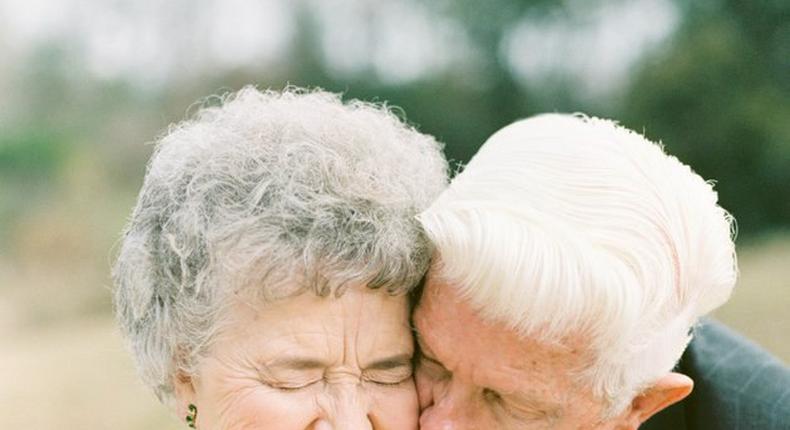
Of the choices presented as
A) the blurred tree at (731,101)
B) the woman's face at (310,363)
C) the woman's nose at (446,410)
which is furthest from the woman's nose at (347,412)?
the blurred tree at (731,101)

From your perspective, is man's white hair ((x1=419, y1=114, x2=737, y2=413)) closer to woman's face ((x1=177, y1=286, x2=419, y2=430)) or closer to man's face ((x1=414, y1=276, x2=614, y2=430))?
man's face ((x1=414, y1=276, x2=614, y2=430))

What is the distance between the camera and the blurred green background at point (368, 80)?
1219cm

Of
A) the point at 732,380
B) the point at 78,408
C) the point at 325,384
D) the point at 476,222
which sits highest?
the point at 476,222

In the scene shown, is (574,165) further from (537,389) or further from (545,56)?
(545,56)

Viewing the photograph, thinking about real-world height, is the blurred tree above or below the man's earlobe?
below

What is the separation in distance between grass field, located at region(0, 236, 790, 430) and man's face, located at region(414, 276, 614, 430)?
613 centimetres

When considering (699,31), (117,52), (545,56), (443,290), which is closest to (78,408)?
(117,52)

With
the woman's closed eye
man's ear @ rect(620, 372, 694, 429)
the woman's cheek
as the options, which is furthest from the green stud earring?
man's ear @ rect(620, 372, 694, 429)

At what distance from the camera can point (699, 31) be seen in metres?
12.5

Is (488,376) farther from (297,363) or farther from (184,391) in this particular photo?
(184,391)

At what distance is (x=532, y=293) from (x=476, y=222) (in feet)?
0.75

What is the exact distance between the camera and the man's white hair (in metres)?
2.55

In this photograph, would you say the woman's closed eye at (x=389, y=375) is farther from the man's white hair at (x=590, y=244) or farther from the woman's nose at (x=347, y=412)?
the man's white hair at (x=590, y=244)

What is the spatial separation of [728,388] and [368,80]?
9115 mm
